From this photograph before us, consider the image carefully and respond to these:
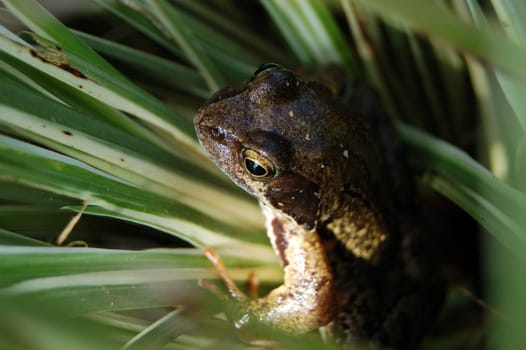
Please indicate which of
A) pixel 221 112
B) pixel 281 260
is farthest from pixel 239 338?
pixel 221 112

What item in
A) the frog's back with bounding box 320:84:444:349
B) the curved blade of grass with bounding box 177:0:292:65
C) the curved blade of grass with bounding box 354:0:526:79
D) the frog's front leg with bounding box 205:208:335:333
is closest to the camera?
the curved blade of grass with bounding box 354:0:526:79

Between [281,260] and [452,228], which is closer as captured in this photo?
[281,260]

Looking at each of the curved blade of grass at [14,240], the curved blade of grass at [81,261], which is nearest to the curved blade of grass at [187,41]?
the curved blade of grass at [81,261]

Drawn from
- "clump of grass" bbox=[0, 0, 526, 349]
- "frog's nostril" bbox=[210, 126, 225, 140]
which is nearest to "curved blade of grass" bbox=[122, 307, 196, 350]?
"clump of grass" bbox=[0, 0, 526, 349]

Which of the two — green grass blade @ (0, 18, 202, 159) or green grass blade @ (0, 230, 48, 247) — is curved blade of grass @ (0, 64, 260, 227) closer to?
green grass blade @ (0, 18, 202, 159)

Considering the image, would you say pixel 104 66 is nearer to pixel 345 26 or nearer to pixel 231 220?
pixel 231 220

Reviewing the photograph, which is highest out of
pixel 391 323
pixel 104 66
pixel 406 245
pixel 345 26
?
pixel 345 26
